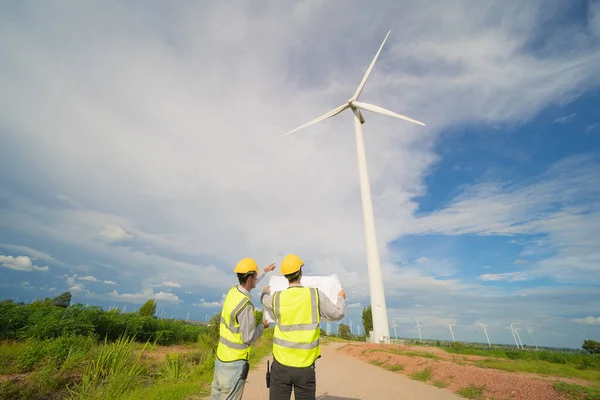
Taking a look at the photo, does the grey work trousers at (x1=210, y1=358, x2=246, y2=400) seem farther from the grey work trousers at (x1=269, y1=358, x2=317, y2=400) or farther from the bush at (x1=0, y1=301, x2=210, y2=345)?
the bush at (x1=0, y1=301, x2=210, y2=345)

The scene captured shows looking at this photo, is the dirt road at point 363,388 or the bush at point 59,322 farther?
the bush at point 59,322

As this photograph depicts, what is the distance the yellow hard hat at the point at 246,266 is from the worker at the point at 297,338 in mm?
720

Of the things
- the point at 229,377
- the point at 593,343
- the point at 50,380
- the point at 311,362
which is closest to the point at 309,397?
the point at 311,362

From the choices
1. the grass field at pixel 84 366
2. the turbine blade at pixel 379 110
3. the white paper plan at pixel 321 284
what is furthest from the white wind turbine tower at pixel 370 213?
the white paper plan at pixel 321 284

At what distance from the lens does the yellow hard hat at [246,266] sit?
4.47 m

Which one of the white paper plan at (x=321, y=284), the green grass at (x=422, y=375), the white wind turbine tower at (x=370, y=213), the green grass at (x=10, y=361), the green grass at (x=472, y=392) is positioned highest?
the white wind turbine tower at (x=370, y=213)

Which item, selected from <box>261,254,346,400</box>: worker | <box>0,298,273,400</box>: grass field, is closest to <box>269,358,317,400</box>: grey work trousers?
<box>261,254,346,400</box>: worker

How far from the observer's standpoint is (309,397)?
3684mm

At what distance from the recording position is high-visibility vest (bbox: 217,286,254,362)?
13.3ft

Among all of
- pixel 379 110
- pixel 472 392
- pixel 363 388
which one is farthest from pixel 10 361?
pixel 379 110

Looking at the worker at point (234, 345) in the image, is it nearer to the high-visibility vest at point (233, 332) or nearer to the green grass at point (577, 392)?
the high-visibility vest at point (233, 332)

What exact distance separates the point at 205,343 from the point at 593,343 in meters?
47.9

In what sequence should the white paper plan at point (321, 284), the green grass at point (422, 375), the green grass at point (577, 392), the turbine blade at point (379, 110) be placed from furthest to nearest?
the turbine blade at point (379, 110) → the green grass at point (422, 375) → the green grass at point (577, 392) → the white paper plan at point (321, 284)

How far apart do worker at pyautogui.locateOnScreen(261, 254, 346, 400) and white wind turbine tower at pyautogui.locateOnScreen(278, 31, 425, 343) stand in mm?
22351
